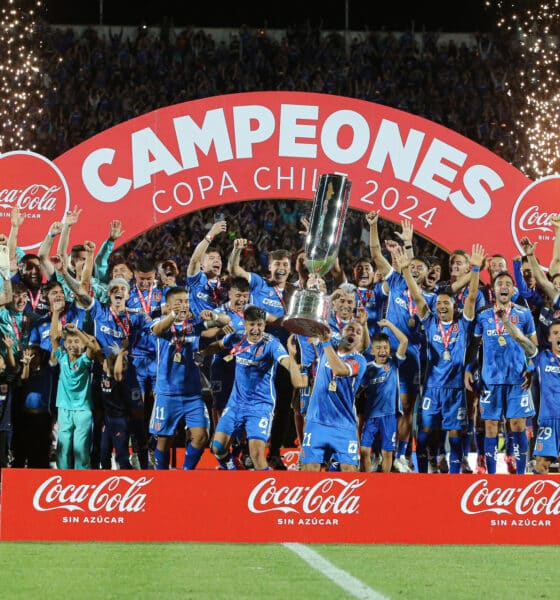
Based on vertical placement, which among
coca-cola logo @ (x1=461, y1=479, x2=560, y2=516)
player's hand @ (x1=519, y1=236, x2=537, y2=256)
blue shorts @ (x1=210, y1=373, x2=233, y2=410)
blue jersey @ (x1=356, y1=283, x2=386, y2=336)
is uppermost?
player's hand @ (x1=519, y1=236, x2=537, y2=256)

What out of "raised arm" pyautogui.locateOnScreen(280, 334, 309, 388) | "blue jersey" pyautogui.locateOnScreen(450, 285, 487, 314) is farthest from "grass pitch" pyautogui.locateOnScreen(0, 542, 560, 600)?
"blue jersey" pyautogui.locateOnScreen(450, 285, 487, 314)

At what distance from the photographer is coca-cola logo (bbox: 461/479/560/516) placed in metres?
7.68

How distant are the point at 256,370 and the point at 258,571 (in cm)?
299

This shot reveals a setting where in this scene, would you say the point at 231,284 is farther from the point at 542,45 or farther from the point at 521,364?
the point at 542,45

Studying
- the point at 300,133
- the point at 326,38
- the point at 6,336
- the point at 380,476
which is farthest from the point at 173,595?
the point at 326,38

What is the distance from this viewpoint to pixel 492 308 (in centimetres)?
972

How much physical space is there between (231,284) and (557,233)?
9.53ft

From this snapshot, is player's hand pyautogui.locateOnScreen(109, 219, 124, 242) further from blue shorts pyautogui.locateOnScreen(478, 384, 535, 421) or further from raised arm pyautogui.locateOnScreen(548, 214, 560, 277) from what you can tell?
raised arm pyautogui.locateOnScreen(548, 214, 560, 277)

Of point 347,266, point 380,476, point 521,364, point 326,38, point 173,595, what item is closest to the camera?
point 173,595

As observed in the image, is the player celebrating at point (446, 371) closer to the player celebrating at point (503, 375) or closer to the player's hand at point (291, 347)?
the player celebrating at point (503, 375)

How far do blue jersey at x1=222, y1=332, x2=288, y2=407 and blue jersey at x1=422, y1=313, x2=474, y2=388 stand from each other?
1455 mm

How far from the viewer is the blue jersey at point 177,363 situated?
937cm

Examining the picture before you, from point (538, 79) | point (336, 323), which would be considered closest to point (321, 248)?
point (336, 323)

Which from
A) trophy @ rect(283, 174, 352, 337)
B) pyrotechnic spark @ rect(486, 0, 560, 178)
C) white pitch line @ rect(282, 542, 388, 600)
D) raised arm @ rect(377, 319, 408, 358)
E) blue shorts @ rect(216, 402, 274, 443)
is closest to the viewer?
white pitch line @ rect(282, 542, 388, 600)
